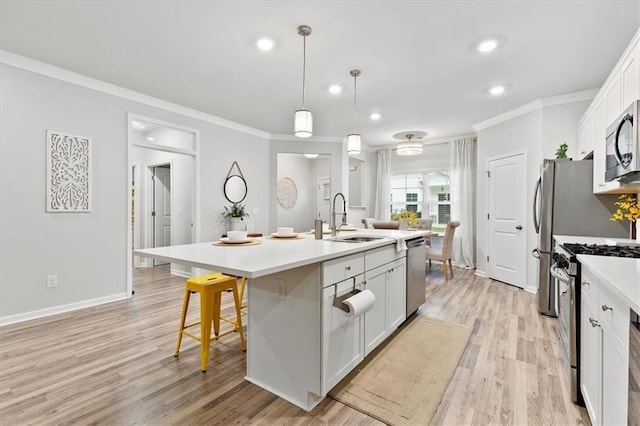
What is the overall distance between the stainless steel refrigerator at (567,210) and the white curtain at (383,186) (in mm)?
3908

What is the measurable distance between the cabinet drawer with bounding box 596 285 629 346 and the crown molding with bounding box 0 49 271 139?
4755 millimetres

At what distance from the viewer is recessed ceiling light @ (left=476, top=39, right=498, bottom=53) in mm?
2617

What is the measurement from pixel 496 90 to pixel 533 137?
101 centimetres

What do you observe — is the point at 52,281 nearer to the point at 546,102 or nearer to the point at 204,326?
the point at 204,326

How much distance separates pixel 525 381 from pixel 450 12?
2633 millimetres

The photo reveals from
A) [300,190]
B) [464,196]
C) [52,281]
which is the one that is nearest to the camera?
[52,281]

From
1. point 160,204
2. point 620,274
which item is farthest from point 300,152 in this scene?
point 620,274

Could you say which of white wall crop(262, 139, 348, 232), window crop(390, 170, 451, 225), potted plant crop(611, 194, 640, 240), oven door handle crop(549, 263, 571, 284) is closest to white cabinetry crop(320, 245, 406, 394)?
oven door handle crop(549, 263, 571, 284)

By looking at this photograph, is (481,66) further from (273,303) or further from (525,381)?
(273,303)

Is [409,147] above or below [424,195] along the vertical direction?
above

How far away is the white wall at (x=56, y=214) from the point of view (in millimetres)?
2957

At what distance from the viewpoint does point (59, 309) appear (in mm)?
3260

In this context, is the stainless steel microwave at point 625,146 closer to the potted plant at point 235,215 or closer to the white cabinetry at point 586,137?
the white cabinetry at point 586,137

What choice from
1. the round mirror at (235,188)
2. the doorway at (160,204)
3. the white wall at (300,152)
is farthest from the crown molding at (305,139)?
the doorway at (160,204)
